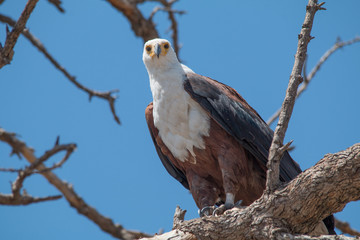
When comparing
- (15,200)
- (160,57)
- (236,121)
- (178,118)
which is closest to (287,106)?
(236,121)

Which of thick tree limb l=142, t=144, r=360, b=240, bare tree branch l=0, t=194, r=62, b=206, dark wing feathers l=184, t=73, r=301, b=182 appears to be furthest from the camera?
bare tree branch l=0, t=194, r=62, b=206

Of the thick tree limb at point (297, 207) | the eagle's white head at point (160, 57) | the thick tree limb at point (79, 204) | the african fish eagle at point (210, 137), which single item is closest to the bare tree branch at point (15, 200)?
the thick tree limb at point (79, 204)

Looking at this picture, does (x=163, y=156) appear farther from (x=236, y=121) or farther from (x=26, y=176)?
(x=26, y=176)

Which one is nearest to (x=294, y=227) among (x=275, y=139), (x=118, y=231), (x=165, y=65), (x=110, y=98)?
(x=275, y=139)

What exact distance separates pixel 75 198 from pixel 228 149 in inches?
141

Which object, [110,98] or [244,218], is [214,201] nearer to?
[244,218]

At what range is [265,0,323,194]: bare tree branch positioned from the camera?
146 inches

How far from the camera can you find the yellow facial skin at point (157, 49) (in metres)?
5.20

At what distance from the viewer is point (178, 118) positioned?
4.83 m

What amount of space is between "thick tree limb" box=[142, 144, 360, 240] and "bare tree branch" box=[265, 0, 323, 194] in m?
0.13

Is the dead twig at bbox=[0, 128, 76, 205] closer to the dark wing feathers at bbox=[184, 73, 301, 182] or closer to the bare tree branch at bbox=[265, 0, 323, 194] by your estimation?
the dark wing feathers at bbox=[184, 73, 301, 182]

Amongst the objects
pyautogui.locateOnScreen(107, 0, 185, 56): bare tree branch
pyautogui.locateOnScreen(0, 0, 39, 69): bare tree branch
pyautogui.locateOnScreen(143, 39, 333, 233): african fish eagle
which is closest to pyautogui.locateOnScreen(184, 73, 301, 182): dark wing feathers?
pyautogui.locateOnScreen(143, 39, 333, 233): african fish eagle

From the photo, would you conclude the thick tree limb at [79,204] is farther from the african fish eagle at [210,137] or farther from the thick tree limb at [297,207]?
the thick tree limb at [297,207]

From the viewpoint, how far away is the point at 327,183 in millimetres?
3623
